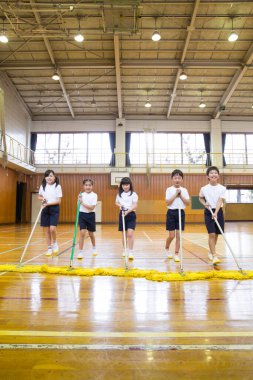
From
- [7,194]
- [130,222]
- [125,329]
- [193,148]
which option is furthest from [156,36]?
[125,329]

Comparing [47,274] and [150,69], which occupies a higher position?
[150,69]

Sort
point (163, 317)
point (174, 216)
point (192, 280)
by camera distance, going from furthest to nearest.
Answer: point (174, 216) < point (192, 280) < point (163, 317)

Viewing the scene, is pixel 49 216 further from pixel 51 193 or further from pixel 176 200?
pixel 176 200

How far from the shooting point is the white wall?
14.6m

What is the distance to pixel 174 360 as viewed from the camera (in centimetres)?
126

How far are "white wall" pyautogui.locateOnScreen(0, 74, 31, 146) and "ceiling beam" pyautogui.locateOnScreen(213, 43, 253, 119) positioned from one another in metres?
12.1

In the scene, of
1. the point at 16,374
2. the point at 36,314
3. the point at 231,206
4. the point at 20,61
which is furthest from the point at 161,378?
the point at 231,206

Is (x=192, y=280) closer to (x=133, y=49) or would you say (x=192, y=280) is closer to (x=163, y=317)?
(x=163, y=317)

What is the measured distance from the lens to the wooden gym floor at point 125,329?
1189mm

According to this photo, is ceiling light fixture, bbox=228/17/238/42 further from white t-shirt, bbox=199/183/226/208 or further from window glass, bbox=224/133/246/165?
white t-shirt, bbox=199/183/226/208

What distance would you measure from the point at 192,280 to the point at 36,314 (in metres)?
1.62

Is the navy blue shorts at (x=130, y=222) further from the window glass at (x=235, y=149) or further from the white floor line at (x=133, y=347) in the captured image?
the window glass at (x=235, y=149)

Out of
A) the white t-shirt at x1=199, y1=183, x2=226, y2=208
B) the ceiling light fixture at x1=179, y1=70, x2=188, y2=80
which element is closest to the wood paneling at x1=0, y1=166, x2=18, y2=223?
the ceiling light fixture at x1=179, y1=70, x2=188, y2=80

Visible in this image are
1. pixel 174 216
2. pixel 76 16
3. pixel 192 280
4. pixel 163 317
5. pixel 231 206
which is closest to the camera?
pixel 163 317
